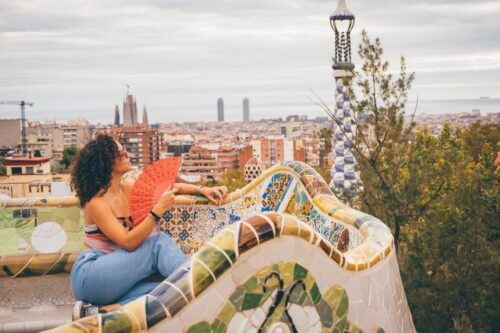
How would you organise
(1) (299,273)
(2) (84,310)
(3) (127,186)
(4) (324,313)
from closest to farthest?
(1) (299,273) < (4) (324,313) < (2) (84,310) < (3) (127,186)

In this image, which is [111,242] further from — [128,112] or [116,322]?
[128,112]

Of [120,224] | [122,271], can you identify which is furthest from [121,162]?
[122,271]

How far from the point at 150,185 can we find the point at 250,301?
4.84 ft

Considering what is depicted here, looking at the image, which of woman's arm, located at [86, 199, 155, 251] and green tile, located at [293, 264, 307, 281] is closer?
green tile, located at [293, 264, 307, 281]

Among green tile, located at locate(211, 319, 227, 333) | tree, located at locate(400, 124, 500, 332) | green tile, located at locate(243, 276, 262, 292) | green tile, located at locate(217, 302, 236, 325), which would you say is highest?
green tile, located at locate(243, 276, 262, 292)

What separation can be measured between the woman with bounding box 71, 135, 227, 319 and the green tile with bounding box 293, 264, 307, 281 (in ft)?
3.04

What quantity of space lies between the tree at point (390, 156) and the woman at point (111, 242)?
124 inches

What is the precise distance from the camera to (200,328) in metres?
2.94

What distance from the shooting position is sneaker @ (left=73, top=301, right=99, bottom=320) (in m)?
3.78

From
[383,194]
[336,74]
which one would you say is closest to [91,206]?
[383,194]

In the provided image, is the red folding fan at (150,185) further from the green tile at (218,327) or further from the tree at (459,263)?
the tree at (459,263)

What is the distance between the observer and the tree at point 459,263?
6.14 meters

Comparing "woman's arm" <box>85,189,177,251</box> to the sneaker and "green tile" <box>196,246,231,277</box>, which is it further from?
"green tile" <box>196,246,231,277</box>

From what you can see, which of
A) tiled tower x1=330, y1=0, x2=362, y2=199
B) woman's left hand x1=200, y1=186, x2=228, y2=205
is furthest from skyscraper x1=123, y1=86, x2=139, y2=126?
woman's left hand x1=200, y1=186, x2=228, y2=205
